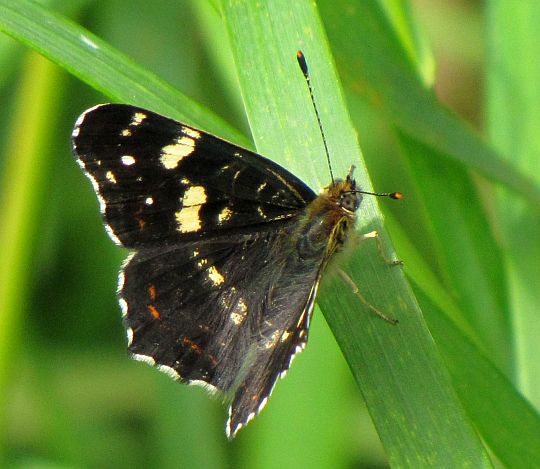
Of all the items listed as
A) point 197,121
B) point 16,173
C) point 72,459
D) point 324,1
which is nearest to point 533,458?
point 197,121

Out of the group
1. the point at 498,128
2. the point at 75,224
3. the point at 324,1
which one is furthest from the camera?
the point at 75,224

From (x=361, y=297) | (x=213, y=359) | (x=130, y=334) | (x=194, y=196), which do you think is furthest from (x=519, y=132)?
(x=130, y=334)

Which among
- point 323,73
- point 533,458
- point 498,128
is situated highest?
point 323,73

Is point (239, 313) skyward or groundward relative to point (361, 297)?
groundward

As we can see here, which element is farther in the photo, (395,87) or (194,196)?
(395,87)

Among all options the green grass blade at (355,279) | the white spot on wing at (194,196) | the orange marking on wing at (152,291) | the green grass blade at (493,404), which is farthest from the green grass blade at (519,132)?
the orange marking on wing at (152,291)

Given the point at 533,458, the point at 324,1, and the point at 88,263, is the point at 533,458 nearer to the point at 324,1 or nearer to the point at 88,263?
the point at 324,1

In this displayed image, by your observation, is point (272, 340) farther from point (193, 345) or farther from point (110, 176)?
point (110, 176)
